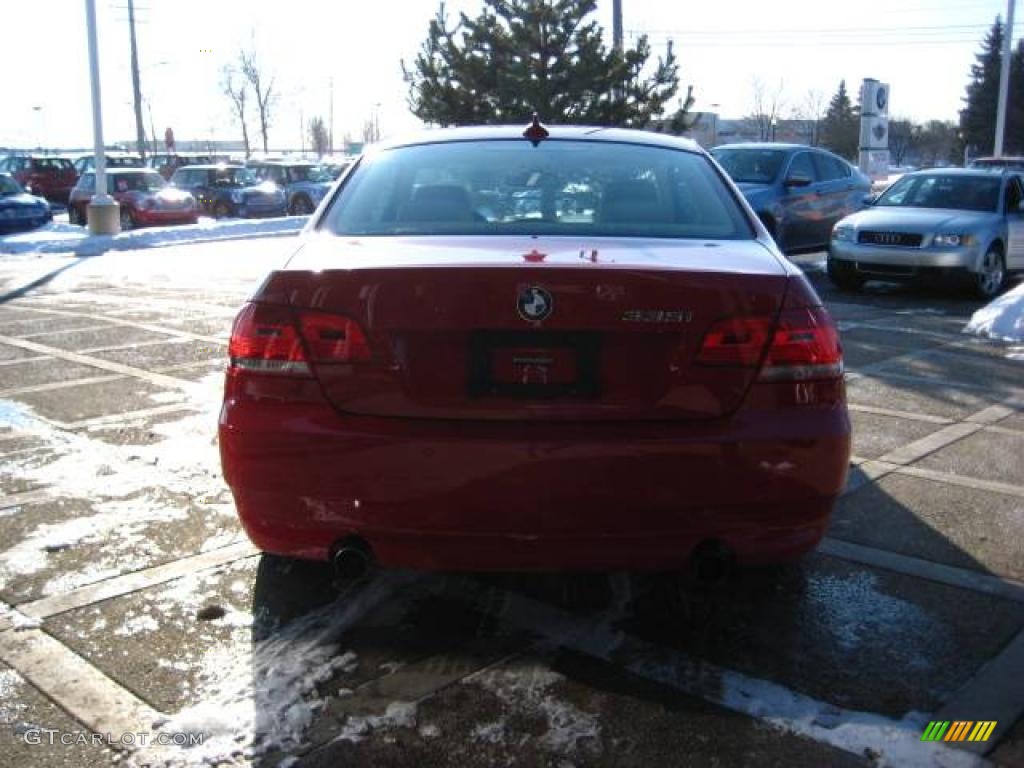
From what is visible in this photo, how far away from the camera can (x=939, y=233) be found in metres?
11.4

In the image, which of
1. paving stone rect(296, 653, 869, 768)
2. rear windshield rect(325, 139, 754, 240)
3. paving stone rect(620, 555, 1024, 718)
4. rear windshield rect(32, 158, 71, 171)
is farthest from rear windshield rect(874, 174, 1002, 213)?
rear windshield rect(32, 158, 71, 171)

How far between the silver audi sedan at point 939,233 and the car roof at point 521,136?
796 cm

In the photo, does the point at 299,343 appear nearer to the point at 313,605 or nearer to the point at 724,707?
the point at 313,605

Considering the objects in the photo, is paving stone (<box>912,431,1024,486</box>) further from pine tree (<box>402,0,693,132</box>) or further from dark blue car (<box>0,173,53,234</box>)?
dark blue car (<box>0,173,53,234</box>)

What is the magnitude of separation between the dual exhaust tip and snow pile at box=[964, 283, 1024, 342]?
6.94 m

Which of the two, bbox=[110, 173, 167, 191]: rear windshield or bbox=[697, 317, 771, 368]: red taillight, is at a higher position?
bbox=[110, 173, 167, 191]: rear windshield

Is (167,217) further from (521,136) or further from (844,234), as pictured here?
(521,136)

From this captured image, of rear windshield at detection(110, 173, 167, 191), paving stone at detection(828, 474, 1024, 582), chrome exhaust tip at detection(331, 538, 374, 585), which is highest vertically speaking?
rear windshield at detection(110, 173, 167, 191)

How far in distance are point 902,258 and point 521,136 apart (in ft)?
28.0

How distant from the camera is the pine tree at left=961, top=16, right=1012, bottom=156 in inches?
2415

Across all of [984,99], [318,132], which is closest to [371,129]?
[318,132]

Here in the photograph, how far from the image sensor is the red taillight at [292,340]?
2889mm

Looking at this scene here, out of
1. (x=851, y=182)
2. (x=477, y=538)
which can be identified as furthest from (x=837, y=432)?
(x=851, y=182)

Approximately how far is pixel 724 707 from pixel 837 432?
846 mm
